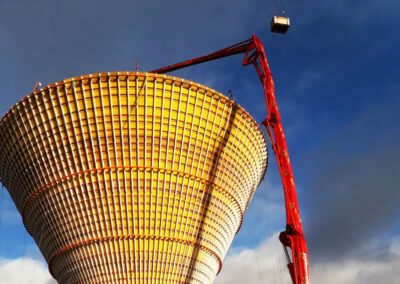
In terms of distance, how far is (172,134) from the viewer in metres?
33.8

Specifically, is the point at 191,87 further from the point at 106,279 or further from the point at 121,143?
the point at 106,279

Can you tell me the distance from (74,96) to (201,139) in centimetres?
1014

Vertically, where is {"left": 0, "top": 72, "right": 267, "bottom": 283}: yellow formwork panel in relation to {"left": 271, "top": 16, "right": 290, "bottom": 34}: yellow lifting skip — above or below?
below

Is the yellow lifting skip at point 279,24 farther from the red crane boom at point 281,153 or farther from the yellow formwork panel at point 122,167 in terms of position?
the yellow formwork panel at point 122,167

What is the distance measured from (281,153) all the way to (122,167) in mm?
14430

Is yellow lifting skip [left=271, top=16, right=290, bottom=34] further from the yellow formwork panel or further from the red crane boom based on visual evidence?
the yellow formwork panel

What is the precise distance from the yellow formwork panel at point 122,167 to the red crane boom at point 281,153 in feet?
20.6

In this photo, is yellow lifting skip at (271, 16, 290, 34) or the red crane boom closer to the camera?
the red crane boom

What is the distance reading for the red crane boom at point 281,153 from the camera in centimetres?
3291

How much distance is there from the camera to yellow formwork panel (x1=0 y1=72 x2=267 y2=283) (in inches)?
1307

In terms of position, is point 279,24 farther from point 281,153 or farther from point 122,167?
point 122,167

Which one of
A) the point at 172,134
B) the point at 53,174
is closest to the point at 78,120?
the point at 53,174

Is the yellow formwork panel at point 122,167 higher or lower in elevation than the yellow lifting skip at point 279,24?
lower

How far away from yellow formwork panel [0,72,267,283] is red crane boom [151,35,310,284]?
20.6 ft
